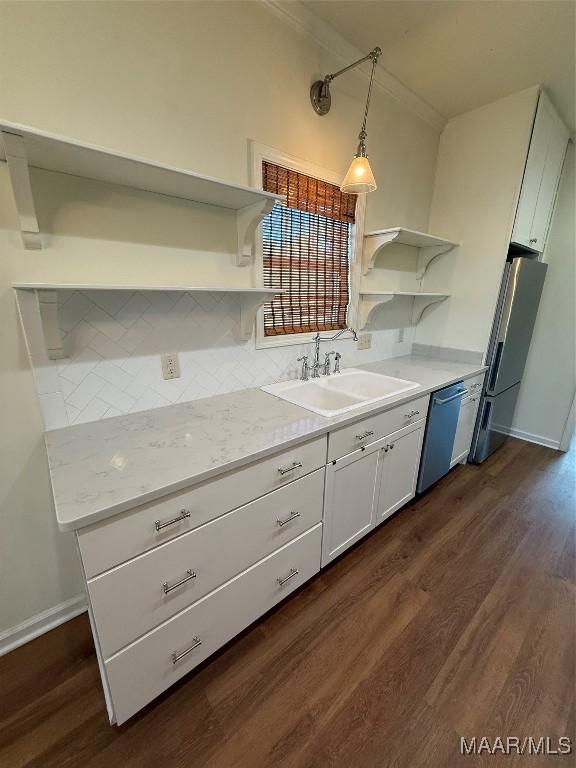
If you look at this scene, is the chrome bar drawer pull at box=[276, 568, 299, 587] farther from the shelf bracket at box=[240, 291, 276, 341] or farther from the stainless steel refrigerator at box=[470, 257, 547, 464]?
the stainless steel refrigerator at box=[470, 257, 547, 464]

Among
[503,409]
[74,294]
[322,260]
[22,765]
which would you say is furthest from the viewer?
[503,409]

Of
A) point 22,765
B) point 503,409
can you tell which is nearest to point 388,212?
point 503,409

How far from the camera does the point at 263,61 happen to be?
144 cm

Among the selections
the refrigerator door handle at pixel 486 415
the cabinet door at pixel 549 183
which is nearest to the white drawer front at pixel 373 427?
the refrigerator door handle at pixel 486 415

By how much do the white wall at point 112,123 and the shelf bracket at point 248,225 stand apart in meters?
0.09

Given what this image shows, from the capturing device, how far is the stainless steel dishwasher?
2.02m

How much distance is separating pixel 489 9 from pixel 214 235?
5.41ft

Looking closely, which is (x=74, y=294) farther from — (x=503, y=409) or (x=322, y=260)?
(x=503, y=409)

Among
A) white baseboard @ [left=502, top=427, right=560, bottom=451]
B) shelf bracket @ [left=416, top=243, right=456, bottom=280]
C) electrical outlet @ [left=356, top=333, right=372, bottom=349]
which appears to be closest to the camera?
electrical outlet @ [left=356, top=333, right=372, bottom=349]

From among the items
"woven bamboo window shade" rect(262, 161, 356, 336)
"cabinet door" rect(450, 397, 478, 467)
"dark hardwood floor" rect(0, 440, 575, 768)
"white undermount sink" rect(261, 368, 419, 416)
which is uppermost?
"woven bamboo window shade" rect(262, 161, 356, 336)

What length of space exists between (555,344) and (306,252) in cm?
271

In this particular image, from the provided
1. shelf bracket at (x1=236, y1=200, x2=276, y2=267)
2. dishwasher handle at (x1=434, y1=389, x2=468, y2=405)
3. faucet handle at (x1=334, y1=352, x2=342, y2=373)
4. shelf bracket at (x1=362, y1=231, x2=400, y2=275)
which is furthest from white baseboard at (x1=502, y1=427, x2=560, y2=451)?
shelf bracket at (x1=236, y1=200, x2=276, y2=267)

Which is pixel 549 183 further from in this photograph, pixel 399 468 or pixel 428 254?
pixel 399 468

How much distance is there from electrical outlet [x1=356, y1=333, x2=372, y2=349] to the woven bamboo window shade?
23 cm
